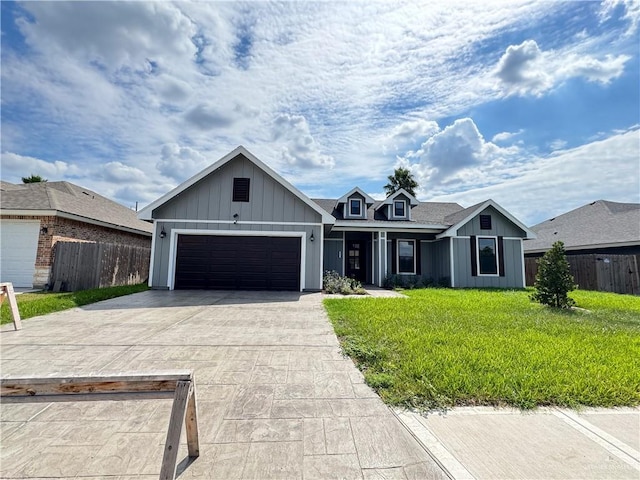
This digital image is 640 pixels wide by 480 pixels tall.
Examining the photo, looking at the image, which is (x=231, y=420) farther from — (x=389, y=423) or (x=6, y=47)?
(x=6, y=47)

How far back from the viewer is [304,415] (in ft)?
8.93

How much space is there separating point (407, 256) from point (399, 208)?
2586 mm

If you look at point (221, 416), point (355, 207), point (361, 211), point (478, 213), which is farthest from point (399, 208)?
point (221, 416)

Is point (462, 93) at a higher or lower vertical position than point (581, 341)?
higher

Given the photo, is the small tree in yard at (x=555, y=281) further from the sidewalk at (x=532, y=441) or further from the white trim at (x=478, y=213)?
the sidewalk at (x=532, y=441)

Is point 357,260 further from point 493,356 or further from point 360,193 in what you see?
point 493,356

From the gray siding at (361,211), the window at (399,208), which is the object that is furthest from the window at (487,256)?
the gray siding at (361,211)

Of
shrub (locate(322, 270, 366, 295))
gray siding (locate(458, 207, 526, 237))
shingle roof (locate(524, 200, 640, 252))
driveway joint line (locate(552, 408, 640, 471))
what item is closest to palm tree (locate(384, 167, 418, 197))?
shingle roof (locate(524, 200, 640, 252))

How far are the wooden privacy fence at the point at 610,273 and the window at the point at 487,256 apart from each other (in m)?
4.55

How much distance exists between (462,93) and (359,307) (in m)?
7.83

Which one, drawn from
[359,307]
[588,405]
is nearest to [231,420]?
[588,405]

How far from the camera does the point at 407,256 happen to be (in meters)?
15.4

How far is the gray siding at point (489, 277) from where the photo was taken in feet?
46.8

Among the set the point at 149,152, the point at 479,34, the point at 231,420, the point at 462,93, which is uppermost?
the point at 479,34
